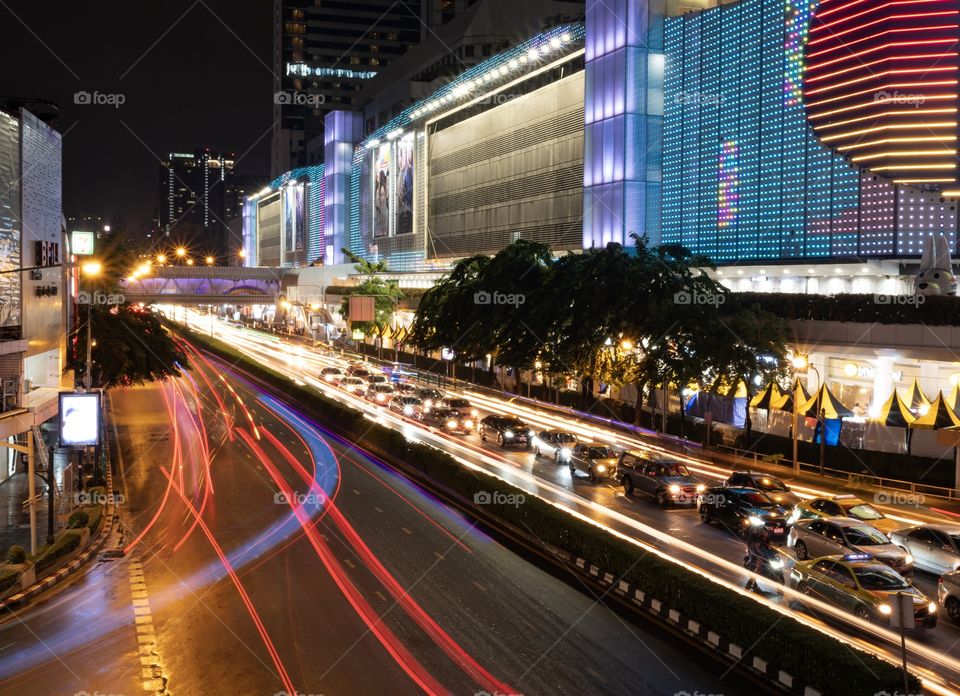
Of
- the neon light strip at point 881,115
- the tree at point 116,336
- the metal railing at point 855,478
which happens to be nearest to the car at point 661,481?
the metal railing at point 855,478

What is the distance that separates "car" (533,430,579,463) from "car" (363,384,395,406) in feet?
56.8

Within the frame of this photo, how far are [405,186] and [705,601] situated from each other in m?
90.9

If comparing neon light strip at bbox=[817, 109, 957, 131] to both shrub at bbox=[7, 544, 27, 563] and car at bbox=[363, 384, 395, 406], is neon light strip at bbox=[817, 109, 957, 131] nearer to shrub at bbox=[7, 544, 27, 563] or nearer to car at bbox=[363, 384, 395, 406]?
car at bbox=[363, 384, 395, 406]

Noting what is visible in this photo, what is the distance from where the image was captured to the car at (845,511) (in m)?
24.2

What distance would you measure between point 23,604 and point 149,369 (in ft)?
86.2

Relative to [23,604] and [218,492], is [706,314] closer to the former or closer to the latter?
[218,492]

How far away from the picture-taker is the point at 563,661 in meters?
15.5

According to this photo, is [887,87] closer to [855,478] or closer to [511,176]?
[855,478]

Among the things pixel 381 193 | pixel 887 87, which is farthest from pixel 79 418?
pixel 381 193

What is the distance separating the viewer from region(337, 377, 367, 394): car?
6069cm

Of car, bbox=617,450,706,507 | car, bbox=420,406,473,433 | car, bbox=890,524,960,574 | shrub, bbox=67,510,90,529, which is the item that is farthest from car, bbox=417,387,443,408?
car, bbox=890,524,960,574

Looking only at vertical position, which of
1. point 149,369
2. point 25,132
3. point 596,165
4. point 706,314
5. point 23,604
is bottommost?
point 23,604

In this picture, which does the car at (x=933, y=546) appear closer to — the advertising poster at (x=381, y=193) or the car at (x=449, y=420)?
the car at (x=449, y=420)

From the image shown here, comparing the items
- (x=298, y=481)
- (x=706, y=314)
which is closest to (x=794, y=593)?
(x=298, y=481)
